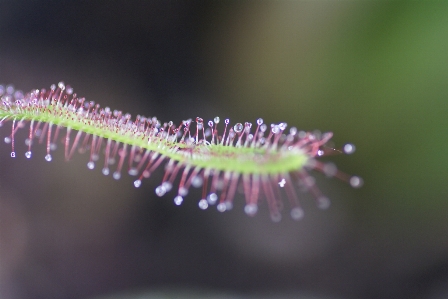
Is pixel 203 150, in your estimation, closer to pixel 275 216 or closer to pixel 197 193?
pixel 275 216

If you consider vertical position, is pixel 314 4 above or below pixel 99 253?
above

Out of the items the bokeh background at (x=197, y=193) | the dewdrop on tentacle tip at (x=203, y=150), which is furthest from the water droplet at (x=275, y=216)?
the bokeh background at (x=197, y=193)

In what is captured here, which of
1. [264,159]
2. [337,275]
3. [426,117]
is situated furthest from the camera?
[337,275]

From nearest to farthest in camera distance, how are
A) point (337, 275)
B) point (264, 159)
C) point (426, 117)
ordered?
point (264, 159)
point (426, 117)
point (337, 275)

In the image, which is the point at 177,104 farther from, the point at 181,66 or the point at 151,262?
the point at 151,262

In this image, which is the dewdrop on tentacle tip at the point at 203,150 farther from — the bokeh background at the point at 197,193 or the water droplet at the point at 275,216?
the bokeh background at the point at 197,193

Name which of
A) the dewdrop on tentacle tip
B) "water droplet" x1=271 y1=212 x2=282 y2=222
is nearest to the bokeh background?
"water droplet" x1=271 y1=212 x2=282 y2=222

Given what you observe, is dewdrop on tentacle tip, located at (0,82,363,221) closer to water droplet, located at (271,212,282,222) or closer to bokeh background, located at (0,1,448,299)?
water droplet, located at (271,212,282,222)

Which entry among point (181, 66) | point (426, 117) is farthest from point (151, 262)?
point (426, 117)
